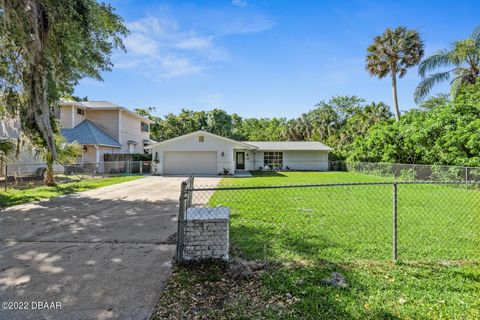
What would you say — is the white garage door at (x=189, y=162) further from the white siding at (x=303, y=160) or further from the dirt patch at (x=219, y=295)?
the dirt patch at (x=219, y=295)

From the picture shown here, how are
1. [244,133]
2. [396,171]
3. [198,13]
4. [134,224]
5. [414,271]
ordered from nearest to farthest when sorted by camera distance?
[414,271] → [134,224] → [198,13] → [396,171] → [244,133]

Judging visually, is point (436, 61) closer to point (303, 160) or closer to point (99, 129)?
point (303, 160)

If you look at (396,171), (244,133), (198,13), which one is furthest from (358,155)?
(244,133)

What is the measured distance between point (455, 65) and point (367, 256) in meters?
20.9

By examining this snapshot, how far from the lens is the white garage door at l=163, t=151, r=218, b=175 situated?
2258cm

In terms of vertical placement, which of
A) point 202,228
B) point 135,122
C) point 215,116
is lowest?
point 202,228

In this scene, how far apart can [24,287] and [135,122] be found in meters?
27.0

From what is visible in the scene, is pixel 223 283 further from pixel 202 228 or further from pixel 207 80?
pixel 207 80

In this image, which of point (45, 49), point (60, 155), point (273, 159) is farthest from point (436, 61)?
point (60, 155)

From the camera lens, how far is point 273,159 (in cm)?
2897

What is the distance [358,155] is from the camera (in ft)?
79.9

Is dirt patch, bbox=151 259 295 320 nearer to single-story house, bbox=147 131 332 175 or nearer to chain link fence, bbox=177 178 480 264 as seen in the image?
chain link fence, bbox=177 178 480 264

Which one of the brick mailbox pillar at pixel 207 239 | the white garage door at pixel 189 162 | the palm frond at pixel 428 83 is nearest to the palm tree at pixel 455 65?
the palm frond at pixel 428 83

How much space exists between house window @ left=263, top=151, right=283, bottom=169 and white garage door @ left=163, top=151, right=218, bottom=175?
7.96 m
